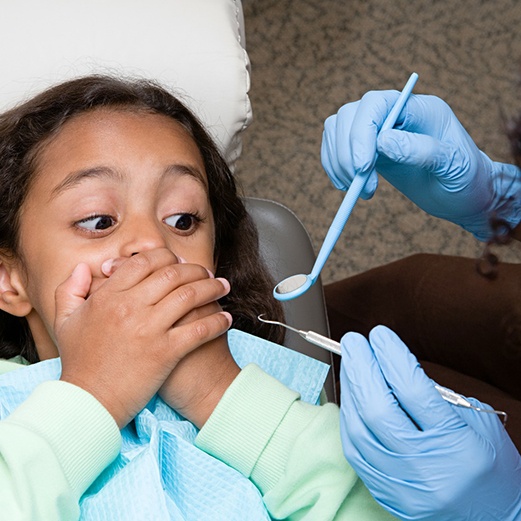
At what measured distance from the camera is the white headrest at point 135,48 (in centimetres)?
127

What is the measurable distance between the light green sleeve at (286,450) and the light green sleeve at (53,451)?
129 mm

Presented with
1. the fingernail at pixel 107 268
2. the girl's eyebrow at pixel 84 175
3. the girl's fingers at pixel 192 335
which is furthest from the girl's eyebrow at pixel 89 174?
the girl's fingers at pixel 192 335

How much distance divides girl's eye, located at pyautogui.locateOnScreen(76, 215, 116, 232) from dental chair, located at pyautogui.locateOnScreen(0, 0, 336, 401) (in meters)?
0.33

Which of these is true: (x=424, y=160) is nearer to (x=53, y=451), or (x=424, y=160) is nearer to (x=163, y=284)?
(x=163, y=284)

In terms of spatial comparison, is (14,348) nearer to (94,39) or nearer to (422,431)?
(94,39)

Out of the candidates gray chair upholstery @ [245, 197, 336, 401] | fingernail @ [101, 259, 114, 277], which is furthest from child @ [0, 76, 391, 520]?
gray chair upholstery @ [245, 197, 336, 401]

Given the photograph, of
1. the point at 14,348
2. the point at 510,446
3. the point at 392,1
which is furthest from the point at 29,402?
the point at 392,1

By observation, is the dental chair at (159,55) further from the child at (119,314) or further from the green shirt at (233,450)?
the green shirt at (233,450)

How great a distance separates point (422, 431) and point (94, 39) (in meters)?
0.78

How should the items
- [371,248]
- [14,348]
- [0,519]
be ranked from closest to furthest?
[0,519] < [14,348] < [371,248]

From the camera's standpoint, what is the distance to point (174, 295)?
3.21ft

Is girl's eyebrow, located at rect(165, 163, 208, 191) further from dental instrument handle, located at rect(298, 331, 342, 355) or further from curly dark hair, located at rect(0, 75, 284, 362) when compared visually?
dental instrument handle, located at rect(298, 331, 342, 355)

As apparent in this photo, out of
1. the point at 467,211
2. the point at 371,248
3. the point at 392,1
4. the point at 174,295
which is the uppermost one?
the point at 392,1

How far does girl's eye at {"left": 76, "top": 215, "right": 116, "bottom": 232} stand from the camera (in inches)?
40.6
